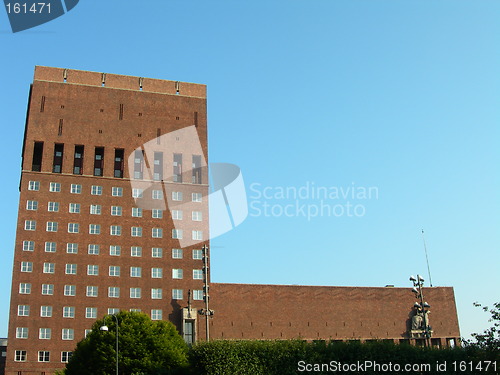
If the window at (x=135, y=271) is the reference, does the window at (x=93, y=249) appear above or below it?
above

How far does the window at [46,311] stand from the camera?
7581cm

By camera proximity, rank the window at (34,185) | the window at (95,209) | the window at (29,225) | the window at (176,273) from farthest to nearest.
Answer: the window at (176,273) < the window at (95,209) < the window at (34,185) < the window at (29,225)

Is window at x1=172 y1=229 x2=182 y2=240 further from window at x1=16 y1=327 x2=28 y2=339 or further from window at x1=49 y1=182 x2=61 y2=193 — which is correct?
window at x1=16 y1=327 x2=28 y2=339

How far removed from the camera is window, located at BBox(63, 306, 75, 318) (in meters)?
76.7

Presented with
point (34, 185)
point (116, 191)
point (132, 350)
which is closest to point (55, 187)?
point (34, 185)

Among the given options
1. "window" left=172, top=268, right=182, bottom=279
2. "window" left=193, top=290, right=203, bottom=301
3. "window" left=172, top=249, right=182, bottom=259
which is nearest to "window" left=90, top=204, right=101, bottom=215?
"window" left=172, top=249, right=182, bottom=259

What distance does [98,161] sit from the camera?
8712cm

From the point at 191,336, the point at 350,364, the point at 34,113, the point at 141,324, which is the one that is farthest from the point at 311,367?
the point at 34,113

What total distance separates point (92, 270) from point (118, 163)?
16.8 meters

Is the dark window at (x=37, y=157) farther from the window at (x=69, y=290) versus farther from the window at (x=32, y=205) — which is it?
the window at (x=69, y=290)

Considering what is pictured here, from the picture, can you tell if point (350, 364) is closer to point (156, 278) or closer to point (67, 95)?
point (156, 278)

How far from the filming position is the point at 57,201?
3219 inches

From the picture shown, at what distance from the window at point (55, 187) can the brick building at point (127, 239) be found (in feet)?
1.33

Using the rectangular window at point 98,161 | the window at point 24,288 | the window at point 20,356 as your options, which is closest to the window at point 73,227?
the rectangular window at point 98,161
